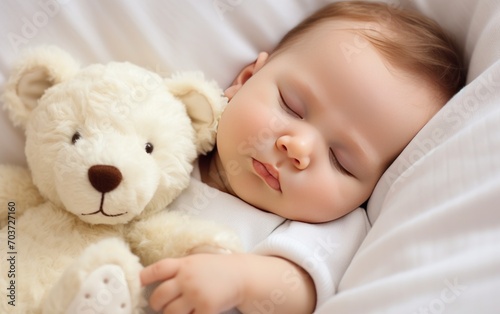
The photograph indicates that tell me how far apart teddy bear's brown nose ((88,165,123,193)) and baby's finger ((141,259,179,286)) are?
0.47 feet

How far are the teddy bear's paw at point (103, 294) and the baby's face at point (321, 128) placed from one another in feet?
1.26

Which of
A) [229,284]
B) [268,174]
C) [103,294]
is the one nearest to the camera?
[103,294]

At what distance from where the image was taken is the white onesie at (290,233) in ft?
3.12

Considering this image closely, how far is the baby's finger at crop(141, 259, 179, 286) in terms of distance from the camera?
0.79 metres

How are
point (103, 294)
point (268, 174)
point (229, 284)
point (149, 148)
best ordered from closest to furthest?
point (103, 294), point (229, 284), point (149, 148), point (268, 174)

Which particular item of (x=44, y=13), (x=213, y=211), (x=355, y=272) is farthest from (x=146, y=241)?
(x=44, y=13)

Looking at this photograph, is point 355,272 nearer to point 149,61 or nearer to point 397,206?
point 397,206

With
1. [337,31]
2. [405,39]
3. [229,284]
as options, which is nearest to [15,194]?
[229,284]

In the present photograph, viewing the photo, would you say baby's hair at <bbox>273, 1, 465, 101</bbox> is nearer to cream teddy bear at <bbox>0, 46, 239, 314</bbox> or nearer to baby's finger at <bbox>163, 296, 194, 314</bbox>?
cream teddy bear at <bbox>0, 46, 239, 314</bbox>

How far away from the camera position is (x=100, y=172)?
84cm

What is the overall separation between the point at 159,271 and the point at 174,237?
126 millimetres

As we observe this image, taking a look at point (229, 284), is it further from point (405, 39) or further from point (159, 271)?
point (405, 39)

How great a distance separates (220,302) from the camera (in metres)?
0.82

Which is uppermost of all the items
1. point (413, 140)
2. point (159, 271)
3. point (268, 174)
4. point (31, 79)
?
point (31, 79)
